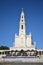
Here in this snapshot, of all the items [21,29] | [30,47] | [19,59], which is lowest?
[19,59]

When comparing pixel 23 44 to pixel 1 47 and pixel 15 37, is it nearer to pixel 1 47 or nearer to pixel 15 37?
pixel 15 37

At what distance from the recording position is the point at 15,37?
127 m

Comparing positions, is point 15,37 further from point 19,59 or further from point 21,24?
point 19,59

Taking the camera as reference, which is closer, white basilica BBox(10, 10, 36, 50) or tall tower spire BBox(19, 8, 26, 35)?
white basilica BBox(10, 10, 36, 50)

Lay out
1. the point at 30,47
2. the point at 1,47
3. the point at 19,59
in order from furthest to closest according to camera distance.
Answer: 1. the point at 1,47
2. the point at 30,47
3. the point at 19,59

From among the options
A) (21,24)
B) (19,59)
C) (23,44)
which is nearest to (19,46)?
(23,44)

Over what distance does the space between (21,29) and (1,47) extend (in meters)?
15.7

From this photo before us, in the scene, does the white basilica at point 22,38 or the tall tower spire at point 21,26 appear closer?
the white basilica at point 22,38

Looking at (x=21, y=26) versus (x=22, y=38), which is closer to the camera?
(x=22, y=38)

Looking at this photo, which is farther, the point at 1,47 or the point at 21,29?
the point at 1,47

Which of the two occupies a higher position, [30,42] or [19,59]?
[30,42]

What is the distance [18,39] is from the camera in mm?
126375

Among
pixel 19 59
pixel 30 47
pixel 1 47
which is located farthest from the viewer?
pixel 1 47

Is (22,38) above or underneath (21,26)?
underneath
